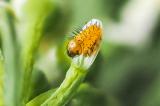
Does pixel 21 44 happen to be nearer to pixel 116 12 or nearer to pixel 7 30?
pixel 7 30

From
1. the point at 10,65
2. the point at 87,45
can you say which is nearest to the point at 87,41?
the point at 87,45

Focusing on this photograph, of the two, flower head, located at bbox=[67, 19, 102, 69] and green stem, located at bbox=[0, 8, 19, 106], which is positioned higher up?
flower head, located at bbox=[67, 19, 102, 69]

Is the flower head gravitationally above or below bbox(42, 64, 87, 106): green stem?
above

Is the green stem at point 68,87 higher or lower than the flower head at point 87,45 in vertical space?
lower

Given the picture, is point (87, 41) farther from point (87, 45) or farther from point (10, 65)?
point (10, 65)
